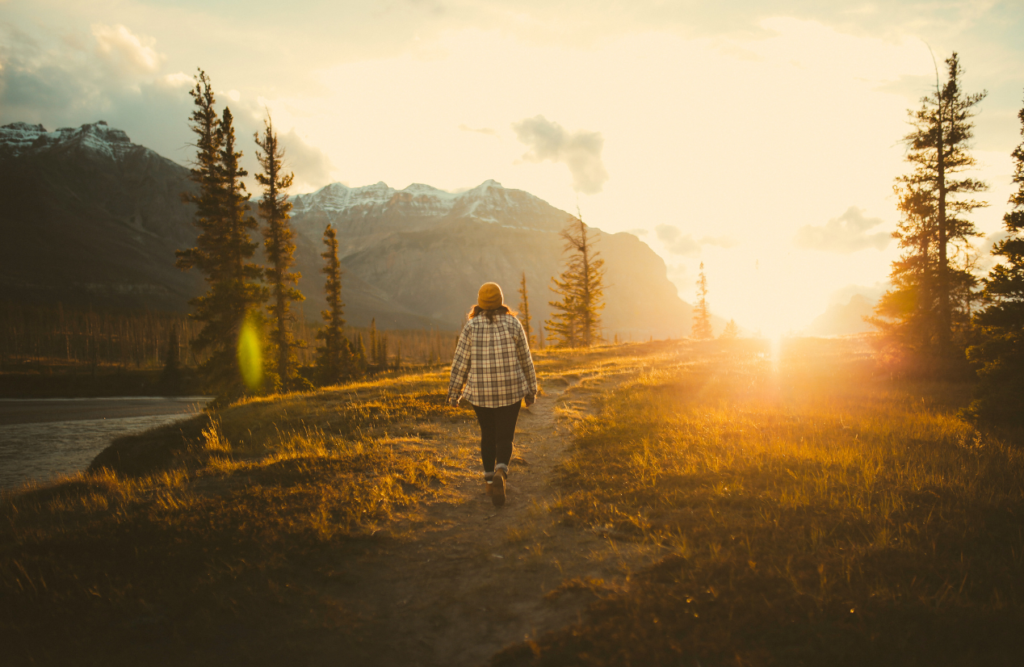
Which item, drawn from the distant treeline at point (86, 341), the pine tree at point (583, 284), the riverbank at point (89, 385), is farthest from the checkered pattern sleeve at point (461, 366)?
the distant treeline at point (86, 341)

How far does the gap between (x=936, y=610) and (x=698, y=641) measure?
5.88 feet

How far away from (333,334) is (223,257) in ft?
55.4

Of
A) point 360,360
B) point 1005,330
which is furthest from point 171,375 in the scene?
point 1005,330

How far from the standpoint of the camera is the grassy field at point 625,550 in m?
3.36

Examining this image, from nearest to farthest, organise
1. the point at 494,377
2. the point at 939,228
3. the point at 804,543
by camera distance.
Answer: the point at 804,543, the point at 494,377, the point at 939,228

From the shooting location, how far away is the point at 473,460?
8.88 m

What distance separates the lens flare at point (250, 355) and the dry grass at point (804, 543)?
26.0 metres

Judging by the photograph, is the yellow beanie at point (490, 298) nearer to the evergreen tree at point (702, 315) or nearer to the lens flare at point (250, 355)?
the lens flare at point (250, 355)

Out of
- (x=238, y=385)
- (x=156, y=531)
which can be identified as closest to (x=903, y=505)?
(x=156, y=531)

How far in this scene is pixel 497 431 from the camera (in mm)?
6957

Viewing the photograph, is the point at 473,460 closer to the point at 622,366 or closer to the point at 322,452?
the point at 322,452

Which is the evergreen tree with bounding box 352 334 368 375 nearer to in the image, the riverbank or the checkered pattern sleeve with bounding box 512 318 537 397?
the riverbank

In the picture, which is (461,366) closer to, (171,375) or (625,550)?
(625,550)

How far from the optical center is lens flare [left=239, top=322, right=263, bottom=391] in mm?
28438
